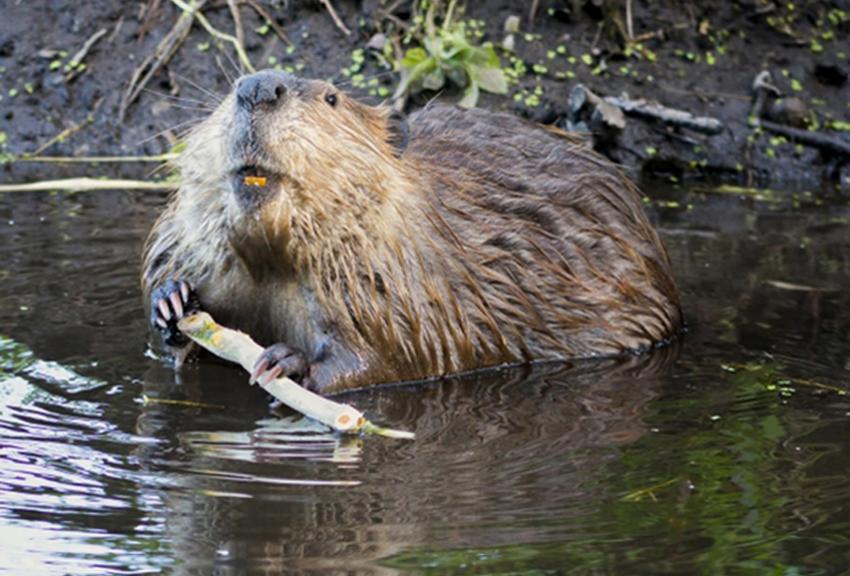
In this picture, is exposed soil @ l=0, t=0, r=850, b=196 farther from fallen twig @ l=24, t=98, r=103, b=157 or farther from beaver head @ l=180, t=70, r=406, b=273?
beaver head @ l=180, t=70, r=406, b=273

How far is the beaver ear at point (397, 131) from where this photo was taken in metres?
4.48

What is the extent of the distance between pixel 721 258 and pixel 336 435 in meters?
2.45

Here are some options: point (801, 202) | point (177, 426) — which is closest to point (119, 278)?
point (177, 426)

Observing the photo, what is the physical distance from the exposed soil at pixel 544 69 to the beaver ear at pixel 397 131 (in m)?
2.55

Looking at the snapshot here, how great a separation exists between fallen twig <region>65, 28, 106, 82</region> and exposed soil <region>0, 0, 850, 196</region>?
3 centimetres

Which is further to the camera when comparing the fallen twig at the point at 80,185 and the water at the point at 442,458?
the fallen twig at the point at 80,185

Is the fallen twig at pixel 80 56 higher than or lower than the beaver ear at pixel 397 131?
lower

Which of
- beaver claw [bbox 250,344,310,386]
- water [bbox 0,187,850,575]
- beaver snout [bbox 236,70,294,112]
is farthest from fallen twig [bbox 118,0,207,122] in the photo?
beaver snout [bbox 236,70,294,112]

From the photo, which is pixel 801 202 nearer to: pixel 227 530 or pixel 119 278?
pixel 119 278

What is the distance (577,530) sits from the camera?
3.15m

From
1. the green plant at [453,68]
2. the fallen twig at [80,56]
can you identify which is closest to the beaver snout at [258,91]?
the green plant at [453,68]

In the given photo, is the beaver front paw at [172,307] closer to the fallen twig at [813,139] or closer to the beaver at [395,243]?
the beaver at [395,243]

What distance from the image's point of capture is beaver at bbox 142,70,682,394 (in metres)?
4.06

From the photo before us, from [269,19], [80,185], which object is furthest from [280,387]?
[269,19]
